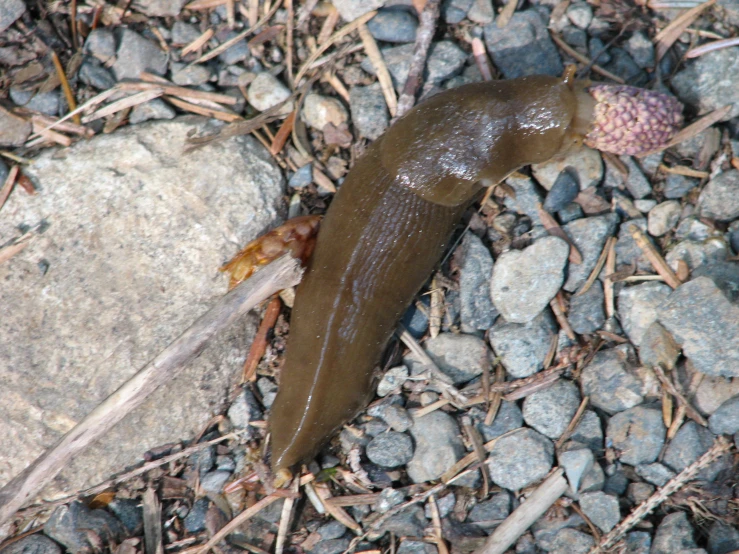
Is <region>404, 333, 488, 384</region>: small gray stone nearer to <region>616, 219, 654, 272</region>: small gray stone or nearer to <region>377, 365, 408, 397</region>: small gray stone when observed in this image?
<region>377, 365, 408, 397</region>: small gray stone

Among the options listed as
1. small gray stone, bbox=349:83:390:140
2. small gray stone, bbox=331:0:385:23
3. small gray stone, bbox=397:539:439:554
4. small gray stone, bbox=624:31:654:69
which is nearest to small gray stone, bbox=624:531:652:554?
small gray stone, bbox=397:539:439:554

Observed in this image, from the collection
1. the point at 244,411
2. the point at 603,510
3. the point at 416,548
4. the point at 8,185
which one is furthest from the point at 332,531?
the point at 8,185

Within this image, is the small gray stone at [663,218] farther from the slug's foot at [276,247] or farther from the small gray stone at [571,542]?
the slug's foot at [276,247]

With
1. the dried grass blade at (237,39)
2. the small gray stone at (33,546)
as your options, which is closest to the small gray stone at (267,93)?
the dried grass blade at (237,39)

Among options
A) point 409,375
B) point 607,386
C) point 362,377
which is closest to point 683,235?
point 607,386

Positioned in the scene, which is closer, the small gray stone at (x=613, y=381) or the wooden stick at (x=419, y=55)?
the small gray stone at (x=613, y=381)

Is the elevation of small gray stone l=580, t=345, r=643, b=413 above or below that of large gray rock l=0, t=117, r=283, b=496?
below
